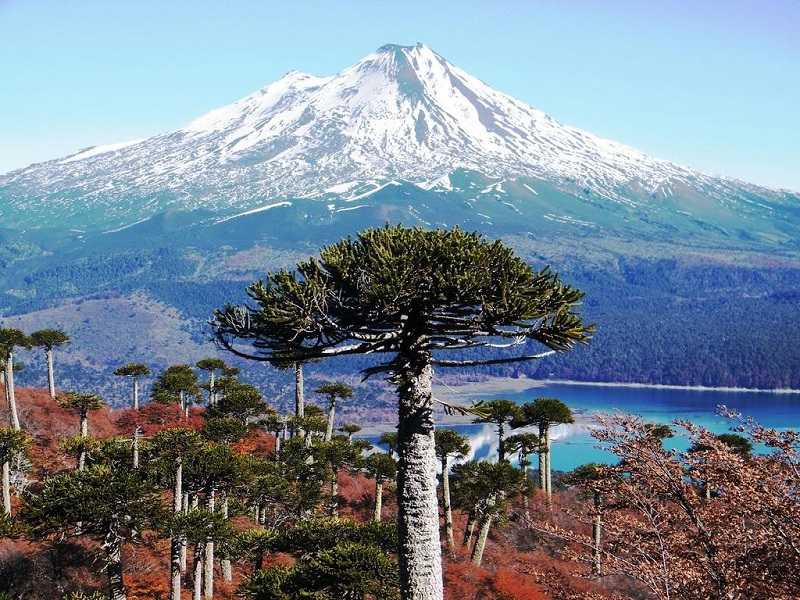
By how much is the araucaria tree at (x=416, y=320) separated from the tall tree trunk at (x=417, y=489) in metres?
0.01

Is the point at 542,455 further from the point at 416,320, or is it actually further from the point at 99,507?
the point at 416,320

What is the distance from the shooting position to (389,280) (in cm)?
937

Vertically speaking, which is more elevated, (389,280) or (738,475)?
(389,280)

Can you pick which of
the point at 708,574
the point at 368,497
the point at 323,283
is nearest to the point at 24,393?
the point at 368,497

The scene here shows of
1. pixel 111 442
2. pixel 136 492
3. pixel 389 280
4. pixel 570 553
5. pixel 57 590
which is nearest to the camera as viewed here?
pixel 389 280

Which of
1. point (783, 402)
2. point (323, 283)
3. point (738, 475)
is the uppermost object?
point (323, 283)

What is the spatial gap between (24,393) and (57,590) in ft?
79.2

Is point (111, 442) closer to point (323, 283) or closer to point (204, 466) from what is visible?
point (204, 466)

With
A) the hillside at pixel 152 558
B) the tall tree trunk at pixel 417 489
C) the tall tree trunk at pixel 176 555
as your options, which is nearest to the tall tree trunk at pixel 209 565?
the hillside at pixel 152 558

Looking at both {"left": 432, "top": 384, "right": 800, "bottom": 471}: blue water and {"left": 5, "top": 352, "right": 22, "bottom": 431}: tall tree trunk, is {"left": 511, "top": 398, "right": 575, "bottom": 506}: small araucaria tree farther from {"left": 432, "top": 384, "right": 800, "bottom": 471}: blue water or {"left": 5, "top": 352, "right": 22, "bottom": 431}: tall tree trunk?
{"left": 432, "top": 384, "right": 800, "bottom": 471}: blue water

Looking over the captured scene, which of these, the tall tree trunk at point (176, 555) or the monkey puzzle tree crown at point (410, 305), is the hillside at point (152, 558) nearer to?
the tall tree trunk at point (176, 555)

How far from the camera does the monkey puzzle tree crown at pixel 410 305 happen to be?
944 centimetres

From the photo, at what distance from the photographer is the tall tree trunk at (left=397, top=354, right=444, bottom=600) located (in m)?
9.64

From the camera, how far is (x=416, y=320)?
32.7 feet
